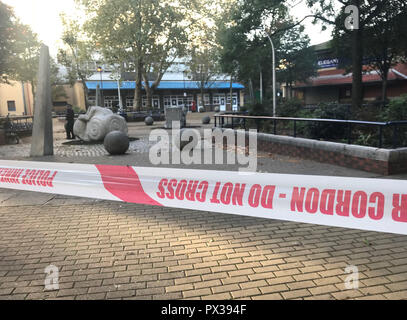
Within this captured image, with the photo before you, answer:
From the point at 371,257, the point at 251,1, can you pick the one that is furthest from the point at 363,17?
the point at 371,257

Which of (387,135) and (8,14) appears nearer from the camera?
(387,135)

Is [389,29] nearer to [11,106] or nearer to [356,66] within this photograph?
[356,66]

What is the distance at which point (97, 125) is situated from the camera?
49.7 ft

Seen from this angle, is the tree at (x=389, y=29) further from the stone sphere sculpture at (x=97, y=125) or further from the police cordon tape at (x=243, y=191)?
the police cordon tape at (x=243, y=191)

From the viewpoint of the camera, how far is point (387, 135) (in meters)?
9.08

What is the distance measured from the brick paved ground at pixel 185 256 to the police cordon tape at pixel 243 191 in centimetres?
40

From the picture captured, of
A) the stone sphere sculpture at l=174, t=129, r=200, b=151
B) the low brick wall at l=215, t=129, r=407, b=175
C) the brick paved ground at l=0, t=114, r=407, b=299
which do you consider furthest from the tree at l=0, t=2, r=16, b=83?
the brick paved ground at l=0, t=114, r=407, b=299

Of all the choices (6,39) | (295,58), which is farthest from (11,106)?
(295,58)

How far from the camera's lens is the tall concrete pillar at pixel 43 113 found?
38.2ft

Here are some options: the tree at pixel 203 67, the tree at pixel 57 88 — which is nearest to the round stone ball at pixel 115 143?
the tree at pixel 203 67

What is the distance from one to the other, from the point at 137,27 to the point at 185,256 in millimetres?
33318
